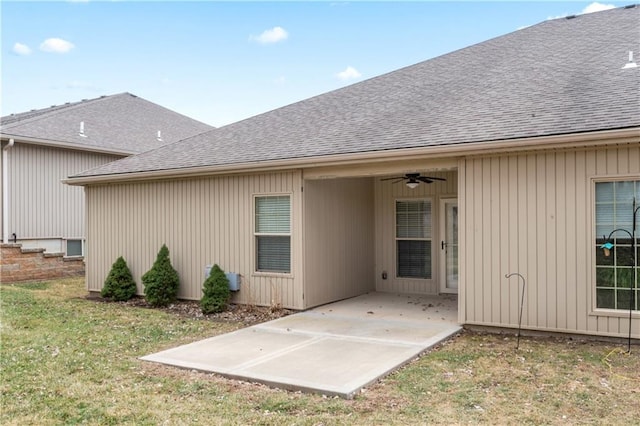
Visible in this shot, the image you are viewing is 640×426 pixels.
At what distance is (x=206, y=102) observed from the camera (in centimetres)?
2144

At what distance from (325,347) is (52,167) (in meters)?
11.4

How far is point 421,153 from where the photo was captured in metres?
7.03

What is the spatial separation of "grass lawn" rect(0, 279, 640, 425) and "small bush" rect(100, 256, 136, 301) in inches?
131

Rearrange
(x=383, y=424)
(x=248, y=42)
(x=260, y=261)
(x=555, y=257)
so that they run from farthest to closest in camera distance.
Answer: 1. (x=248, y=42)
2. (x=260, y=261)
3. (x=555, y=257)
4. (x=383, y=424)

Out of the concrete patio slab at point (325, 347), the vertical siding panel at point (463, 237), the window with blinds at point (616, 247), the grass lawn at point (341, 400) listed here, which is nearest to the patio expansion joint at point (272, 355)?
the concrete patio slab at point (325, 347)

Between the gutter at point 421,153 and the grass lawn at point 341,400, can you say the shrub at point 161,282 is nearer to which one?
the gutter at point 421,153

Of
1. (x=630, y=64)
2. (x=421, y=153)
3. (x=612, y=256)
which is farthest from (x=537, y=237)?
(x=630, y=64)

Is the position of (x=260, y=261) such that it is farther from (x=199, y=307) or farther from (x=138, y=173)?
(x=138, y=173)

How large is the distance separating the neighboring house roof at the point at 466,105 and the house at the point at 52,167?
12.2 ft

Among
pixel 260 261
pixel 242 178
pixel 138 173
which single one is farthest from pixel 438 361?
pixel 138 173

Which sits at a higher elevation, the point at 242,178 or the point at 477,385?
the point at 242,178

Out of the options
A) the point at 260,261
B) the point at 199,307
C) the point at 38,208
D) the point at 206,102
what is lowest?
the point at 199,307

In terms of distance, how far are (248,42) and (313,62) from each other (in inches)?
83.7

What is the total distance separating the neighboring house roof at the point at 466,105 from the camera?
6.80 meters
